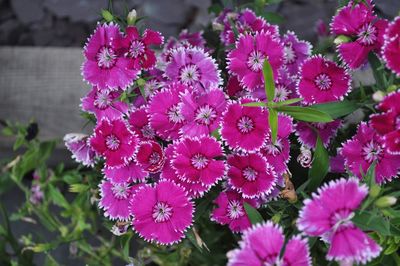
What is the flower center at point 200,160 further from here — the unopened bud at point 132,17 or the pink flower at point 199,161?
the unopened bud at point 132,17

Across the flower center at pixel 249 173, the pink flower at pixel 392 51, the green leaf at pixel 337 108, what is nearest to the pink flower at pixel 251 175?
the flower center at pixel 249 173

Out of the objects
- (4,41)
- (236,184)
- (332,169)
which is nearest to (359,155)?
(332,169)

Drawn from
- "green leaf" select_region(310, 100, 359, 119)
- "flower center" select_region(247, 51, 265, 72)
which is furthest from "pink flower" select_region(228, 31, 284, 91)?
"green leaf" select_region(310, 100, 359, 119)

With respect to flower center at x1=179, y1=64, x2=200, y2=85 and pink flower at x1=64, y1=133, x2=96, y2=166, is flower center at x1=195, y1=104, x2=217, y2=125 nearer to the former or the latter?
flower center at x1=179, y1=64, x2=200, y2=85

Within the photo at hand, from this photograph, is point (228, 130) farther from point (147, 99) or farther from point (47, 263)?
point (47, 263)

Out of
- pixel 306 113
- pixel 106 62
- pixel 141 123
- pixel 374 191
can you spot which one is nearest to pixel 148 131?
pixel 141 123

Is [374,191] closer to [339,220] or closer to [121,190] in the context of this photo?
[339,220]
